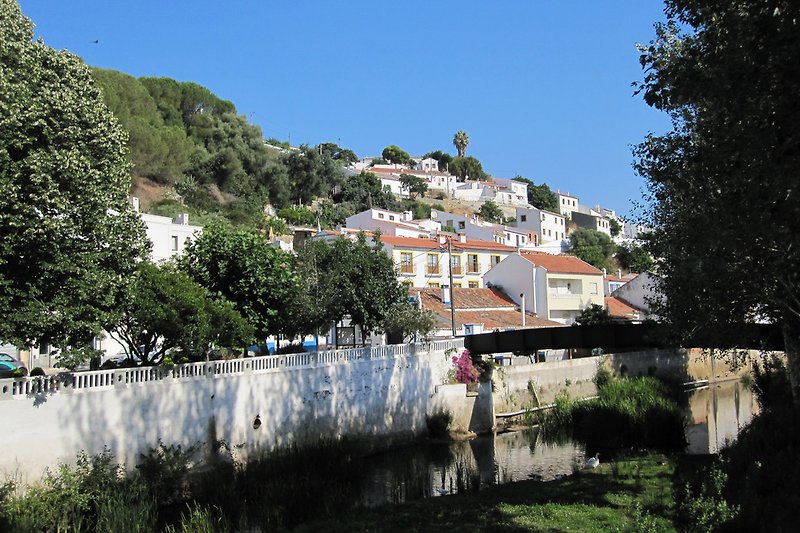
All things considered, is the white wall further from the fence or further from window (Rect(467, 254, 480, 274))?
window (Rect(467, 254, 480, 274))

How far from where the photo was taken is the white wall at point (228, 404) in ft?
56.3

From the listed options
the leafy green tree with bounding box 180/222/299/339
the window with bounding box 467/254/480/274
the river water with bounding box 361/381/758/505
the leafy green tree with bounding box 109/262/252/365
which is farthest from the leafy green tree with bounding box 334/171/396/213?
the leafy green tree with bounding box 109/262/252/365

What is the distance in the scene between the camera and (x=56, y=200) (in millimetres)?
15602

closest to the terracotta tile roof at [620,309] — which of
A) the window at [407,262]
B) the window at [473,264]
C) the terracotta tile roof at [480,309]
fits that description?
the terracotta tile roof at [480,309]

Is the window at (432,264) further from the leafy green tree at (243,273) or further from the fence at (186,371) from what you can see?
the leafy green tree at (243,273)

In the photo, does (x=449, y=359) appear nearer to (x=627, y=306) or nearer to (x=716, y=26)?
(x=716, y=26)

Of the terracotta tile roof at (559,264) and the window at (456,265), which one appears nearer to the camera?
the terracotta tile roof at (559,264)

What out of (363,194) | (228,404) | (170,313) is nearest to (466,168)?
(363,194)

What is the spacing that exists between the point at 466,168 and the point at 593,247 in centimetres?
7010

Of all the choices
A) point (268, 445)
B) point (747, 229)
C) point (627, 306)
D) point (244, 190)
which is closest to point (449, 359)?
point (268, 445)

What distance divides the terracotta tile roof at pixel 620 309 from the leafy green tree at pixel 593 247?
1048 inches

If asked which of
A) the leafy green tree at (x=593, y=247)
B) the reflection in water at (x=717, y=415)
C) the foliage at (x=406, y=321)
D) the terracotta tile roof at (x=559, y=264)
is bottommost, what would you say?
the reflection in water at (x=717, y=415)

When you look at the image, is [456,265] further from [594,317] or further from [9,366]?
[9,366]

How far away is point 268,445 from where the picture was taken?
2369cm
